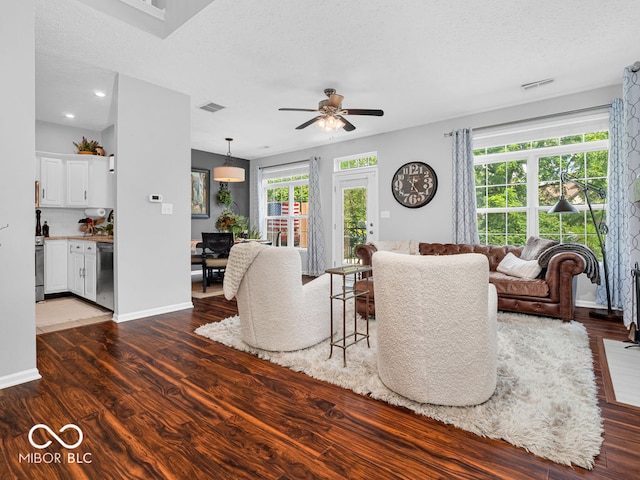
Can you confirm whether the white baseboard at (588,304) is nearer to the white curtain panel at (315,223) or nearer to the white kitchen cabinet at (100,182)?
the white curtain panel at (315,223)

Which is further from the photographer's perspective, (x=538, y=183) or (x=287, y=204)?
(x=287, y=204)

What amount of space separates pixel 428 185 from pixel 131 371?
457cm

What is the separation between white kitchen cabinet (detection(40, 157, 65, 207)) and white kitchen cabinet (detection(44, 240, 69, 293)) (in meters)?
0.59

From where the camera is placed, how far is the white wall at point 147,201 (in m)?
3.60

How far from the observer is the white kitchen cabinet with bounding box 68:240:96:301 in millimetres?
4324

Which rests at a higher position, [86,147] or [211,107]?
[211,107]

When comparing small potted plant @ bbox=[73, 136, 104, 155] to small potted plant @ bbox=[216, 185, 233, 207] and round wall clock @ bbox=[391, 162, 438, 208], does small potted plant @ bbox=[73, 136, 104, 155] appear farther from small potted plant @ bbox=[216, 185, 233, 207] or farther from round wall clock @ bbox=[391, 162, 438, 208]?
round wall clock @ bbox=[391, 162, 438, 208]

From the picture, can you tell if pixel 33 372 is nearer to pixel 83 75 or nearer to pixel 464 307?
pixel 464 307

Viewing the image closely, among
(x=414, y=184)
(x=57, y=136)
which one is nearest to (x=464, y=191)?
(x=414, y=184)

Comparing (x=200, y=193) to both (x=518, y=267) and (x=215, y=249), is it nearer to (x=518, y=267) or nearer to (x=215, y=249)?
(x=215, y=249)

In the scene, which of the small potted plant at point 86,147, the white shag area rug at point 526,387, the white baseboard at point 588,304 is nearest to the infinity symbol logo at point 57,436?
the white shag area rug at point 526,387

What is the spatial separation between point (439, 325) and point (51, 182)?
18.5ft

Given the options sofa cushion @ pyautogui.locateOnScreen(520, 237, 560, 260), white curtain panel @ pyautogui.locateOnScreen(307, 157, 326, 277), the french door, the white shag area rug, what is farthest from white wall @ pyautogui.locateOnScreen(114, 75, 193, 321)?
sofa cushion @ pyautogui.locateOnScreen(520, 237, 560, 260)

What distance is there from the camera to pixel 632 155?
3264 millimetres
